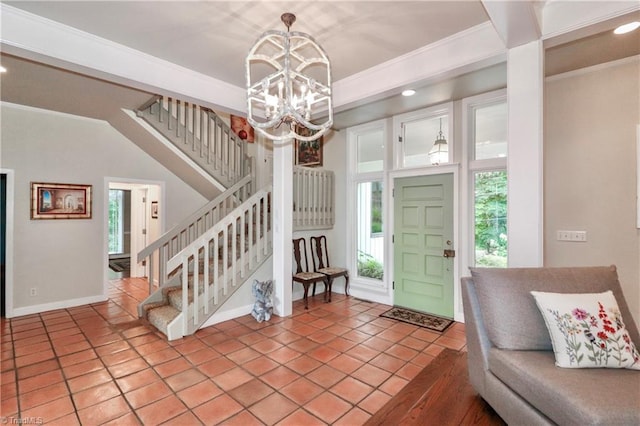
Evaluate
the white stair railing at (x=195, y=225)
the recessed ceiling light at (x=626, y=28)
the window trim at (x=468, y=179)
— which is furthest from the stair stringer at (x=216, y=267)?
the recessed ceiling light at (x=626, y=28)

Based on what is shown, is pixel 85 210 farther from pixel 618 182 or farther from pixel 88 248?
pixel 618 182

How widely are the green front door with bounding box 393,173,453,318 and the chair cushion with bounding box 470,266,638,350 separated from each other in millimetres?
2065

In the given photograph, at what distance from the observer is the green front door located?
13.2ft

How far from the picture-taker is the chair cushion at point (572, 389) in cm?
127

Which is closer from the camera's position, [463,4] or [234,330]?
[463,4]

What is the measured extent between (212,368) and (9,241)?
367cm

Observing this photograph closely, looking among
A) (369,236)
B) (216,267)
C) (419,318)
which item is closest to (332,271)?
(369,236)

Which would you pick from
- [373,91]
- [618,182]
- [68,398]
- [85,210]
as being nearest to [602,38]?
[618,182]

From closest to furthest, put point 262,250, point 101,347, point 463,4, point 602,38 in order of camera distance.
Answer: point 463,4, point 602,38, point 101,347, point 262,250

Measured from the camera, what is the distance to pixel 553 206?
127 inches

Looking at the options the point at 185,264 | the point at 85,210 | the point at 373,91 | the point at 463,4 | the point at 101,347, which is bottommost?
the point at 101,347

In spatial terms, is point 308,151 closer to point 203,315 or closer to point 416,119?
point 416,119

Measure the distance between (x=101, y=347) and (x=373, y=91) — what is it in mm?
3905

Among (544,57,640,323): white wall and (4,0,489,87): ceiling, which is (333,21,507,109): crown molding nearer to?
(4,0,489,87): ceiling
